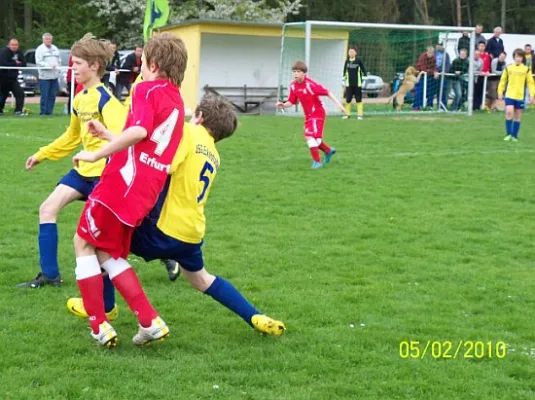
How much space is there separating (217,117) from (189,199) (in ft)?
1.67

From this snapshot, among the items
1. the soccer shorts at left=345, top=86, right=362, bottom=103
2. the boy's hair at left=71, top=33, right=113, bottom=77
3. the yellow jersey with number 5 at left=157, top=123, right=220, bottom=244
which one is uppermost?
the boy's hair at left=71, top=33, right=113, bottom=77

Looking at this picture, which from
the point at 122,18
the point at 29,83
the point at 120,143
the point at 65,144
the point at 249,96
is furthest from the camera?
the point at 122,18

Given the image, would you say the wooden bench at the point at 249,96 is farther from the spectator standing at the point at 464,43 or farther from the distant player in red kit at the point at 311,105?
the distant player in red kit at the point at 311,105

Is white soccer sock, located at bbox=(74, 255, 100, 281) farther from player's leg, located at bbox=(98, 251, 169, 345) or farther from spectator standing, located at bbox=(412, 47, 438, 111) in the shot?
spectator standing, located at bbox=(412, 47, 438, 111)

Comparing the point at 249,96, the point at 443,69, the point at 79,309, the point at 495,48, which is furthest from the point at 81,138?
the point at 495,48

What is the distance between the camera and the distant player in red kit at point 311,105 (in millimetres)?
13141

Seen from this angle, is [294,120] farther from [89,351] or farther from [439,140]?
[89,351]

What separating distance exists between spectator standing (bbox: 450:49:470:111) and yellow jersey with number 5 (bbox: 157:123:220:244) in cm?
2253

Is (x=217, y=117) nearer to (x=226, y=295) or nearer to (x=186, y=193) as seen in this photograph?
(x=186, y=193)

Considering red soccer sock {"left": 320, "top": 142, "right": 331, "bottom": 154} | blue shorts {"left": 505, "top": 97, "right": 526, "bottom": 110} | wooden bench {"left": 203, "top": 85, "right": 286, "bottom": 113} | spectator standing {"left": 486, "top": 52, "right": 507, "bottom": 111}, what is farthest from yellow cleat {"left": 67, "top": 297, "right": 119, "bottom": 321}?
spectator standing {"left": 486, "top": 52, "right": 507, "bottom": 111}

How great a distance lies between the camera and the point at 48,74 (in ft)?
71.1

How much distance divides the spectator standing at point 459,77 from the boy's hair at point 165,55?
22.6 m

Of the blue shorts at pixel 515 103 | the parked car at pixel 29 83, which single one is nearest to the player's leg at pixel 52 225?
the blue shorts at pixel 515 103

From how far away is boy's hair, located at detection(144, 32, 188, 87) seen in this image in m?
4.91
